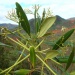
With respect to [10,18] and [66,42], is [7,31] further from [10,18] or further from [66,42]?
[66,42]

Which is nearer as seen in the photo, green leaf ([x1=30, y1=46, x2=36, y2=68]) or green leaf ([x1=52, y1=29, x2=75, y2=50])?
green leaf ([x1=30, y1=46, x2=36, y2=68])

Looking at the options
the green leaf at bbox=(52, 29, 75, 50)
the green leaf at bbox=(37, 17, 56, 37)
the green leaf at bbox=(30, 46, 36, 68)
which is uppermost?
the green leaf at bbox=(37, 17, 56, 37)

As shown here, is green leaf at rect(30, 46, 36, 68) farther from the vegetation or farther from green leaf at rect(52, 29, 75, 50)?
green leaf at rect(52, 29, 75, 50)

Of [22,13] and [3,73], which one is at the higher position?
[22,13]

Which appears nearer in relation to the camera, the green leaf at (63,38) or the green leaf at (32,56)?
the green leaf at (32,56)

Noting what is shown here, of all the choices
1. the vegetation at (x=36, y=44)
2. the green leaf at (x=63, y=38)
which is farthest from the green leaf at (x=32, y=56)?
the green leaf at (x=63, y=38)

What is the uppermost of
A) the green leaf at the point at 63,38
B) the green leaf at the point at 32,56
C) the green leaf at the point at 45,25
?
the green leaf at the point at 45,25

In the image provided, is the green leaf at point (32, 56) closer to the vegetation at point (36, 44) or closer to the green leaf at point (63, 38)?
the vegetation at point (36, 44)

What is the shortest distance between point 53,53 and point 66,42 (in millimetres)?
132

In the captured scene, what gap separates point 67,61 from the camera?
2.27 feet

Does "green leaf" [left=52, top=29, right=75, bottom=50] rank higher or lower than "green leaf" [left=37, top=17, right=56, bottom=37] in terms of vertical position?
lower

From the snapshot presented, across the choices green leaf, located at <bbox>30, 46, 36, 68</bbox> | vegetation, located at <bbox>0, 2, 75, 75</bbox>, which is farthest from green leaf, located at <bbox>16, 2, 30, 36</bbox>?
green leaf, located at <bbox>30, 46, 36, 68</bbox>

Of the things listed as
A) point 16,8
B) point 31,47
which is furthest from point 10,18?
point 31,47

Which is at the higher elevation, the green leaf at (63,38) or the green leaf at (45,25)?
the green leaf at (45,25)
